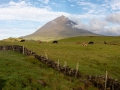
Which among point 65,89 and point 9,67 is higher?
point 9,67

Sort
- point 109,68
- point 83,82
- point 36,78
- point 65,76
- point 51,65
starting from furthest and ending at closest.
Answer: point 109,68 < point 51,65 < point 65,76 < point 83,82 < point 36,78

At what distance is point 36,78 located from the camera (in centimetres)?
2464

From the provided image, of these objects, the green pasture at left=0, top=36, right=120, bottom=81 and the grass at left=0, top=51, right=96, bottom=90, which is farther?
the green pasture at left=0, top=36, right=120, bottom=81

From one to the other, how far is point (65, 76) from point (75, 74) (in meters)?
1.49

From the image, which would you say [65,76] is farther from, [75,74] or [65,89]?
[65,89]

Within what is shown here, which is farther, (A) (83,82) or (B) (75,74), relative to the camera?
(B) (75,74)

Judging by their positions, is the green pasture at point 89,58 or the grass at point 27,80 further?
the green pasture at point 89,58

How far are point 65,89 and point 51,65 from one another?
10.5 metres

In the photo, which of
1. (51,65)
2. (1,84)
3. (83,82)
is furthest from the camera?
(51,65)

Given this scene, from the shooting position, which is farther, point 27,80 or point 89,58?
point 89,58

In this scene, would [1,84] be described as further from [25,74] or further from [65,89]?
[65,89]

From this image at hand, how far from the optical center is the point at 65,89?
23703 millimetres

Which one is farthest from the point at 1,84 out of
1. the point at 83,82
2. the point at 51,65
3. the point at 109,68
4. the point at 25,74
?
the point at 109,68

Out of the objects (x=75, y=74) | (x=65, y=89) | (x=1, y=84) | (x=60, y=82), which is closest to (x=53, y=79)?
(x=60, y=82)
